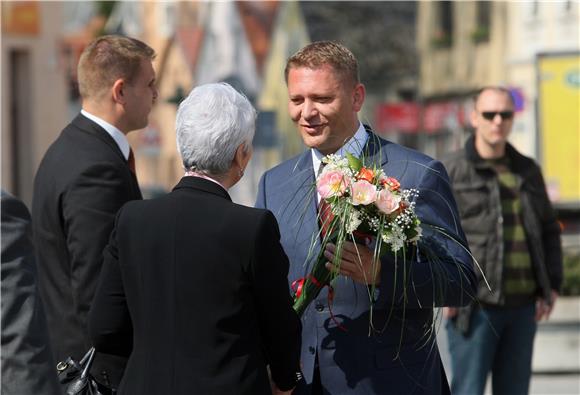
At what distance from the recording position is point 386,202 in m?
4.24

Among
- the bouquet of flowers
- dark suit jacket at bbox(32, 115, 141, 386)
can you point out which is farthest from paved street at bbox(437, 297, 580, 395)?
the bouquet of flowers

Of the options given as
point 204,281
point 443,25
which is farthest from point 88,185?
point 443,25

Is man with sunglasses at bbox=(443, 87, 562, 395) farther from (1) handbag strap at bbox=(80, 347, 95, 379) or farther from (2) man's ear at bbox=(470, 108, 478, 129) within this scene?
(1) handbag strap at bbox=(80, 347, 95, 379)

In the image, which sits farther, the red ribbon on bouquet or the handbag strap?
the handbag strap

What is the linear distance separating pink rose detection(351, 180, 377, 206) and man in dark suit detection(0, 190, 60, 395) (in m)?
1.17

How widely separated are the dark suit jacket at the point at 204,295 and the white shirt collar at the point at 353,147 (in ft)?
2.73

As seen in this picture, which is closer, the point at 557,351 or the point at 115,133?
the point at 115,133

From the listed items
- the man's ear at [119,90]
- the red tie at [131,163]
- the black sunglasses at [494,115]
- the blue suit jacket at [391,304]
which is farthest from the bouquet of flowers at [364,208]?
the black sunglasses at [494,115]

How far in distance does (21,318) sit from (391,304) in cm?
147

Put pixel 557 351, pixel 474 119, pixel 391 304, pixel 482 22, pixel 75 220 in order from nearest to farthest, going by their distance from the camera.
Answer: pixel 391 304
pixel 75 220
pixel 474 119
pixel 557 351
pixel 482 22

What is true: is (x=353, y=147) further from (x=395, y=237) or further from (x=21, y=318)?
(x=21, y=318)

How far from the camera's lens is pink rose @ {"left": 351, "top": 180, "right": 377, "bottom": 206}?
13.8ft

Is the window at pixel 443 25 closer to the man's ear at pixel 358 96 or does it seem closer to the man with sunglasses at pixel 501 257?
the man with sunglasses at pixel 501 257

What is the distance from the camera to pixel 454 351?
24.8 ft
